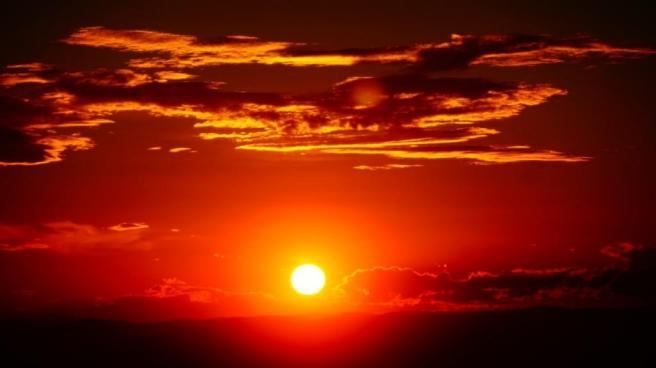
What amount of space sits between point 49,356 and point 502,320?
5920cm

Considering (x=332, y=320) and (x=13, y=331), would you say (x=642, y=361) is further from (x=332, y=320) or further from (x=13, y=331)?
(x=13, y=331)

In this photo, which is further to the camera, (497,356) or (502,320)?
(502,320)

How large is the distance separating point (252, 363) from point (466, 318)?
35846mm

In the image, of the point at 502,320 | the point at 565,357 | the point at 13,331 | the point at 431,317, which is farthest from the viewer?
the point at 431,317

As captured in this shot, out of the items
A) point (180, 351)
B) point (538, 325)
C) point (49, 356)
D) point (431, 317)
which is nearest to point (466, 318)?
point (431, 317)

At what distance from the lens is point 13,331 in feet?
398

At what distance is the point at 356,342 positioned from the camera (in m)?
129

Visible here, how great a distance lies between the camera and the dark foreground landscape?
4843 inches

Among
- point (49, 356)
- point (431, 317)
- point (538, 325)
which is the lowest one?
point (49, 356)

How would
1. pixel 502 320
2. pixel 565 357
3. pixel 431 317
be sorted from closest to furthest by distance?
1. pixel 565 357
2. pixel 502 320
3. pixel 431 317

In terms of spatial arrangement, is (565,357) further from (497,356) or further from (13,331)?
(13,331)

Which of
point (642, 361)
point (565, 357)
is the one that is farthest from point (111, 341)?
point (642, 361)

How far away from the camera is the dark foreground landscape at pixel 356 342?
123000 millimetres

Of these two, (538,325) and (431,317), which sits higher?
(431,317)
